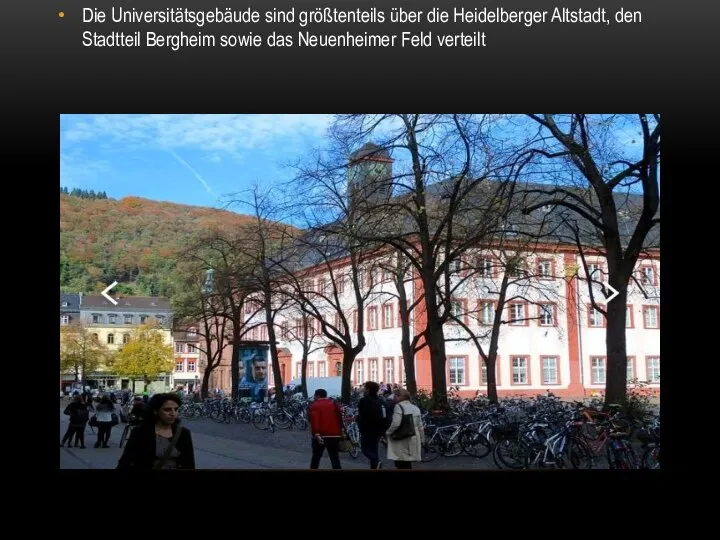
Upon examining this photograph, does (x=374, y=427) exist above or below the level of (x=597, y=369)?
below

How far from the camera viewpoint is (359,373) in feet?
33.7

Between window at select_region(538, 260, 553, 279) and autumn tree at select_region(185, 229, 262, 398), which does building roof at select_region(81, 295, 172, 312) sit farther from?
window at select_region(538, 260, 553, 279)

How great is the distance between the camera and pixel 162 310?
8.58m

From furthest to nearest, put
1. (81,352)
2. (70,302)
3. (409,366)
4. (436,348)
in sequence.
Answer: (436,348) → (409,366) → (81,352) → (70,302)

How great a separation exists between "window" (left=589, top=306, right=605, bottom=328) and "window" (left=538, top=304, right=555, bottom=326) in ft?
1.66

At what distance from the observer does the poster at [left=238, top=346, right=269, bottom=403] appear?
967 centimetres

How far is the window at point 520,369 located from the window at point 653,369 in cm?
170

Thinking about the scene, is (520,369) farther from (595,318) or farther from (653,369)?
(653,369)

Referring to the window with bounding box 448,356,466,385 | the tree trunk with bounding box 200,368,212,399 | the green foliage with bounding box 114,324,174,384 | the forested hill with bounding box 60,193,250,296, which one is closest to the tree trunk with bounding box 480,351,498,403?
the window with bounding box 448,356,466,385

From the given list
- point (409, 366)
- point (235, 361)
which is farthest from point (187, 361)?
point (409, 366)

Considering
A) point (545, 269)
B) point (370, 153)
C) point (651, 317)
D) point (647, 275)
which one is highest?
point (370, 153)

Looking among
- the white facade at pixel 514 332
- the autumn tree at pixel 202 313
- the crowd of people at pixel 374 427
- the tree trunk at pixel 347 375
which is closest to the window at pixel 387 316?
the white facade at pixel 514 332

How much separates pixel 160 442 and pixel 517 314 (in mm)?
5718
